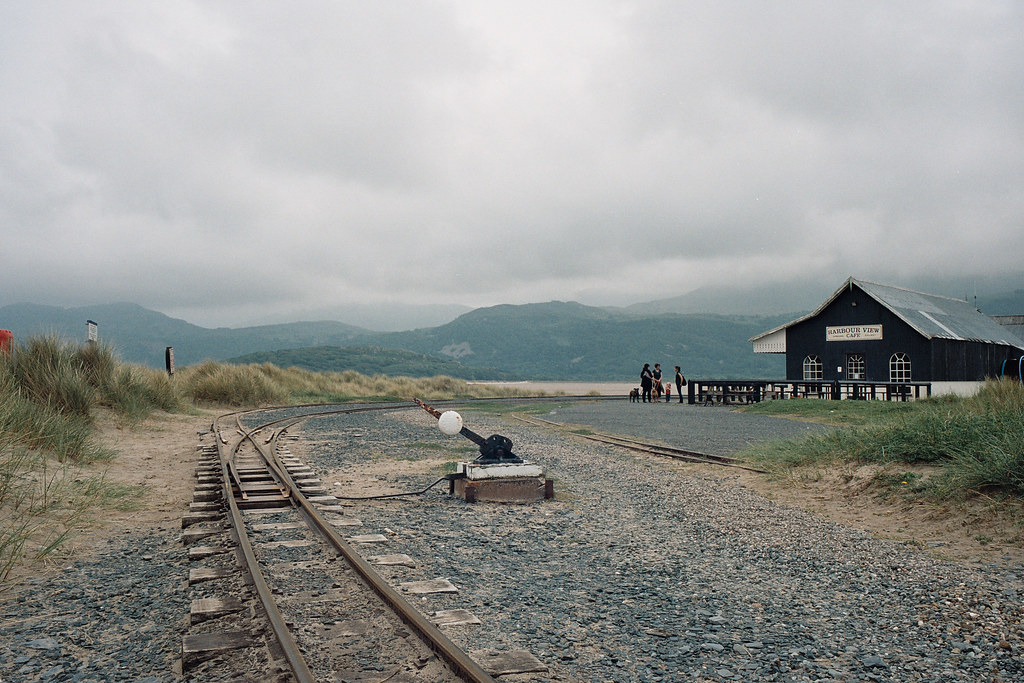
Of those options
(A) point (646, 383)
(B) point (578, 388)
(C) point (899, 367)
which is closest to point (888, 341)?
(C) point (899, 367)

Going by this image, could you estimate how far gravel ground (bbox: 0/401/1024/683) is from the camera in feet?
12.6

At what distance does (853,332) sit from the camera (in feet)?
107

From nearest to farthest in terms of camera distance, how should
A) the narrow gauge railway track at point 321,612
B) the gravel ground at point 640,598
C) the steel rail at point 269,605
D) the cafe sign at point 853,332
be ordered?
the steel rail at point 269,605
the narrow gauge railway track at point 321,612
the gravel ground at point 640,598
the cafe sign at point 853,332

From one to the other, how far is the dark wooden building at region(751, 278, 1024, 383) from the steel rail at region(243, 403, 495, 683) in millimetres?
29561

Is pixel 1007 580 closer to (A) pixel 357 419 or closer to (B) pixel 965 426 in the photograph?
(B) pixel 965 426

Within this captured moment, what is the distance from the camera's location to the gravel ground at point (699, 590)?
3.89m

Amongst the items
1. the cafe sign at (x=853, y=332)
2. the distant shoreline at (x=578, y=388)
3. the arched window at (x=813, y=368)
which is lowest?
the distant shoreline at (x=578, y=388)

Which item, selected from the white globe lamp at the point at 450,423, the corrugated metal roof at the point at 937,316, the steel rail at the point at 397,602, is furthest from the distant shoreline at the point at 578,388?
the steel rail at the point at 397,602

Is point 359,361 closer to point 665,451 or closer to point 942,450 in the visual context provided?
point 665,451

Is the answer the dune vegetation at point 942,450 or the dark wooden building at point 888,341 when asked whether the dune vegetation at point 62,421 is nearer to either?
the dune vegetation at point 942,450

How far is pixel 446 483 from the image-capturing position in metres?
9.72

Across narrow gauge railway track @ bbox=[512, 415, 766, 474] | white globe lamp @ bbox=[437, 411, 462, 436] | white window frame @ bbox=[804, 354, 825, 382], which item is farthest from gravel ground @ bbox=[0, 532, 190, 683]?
white window frame @ bbox=[804, 354, 825, 382]

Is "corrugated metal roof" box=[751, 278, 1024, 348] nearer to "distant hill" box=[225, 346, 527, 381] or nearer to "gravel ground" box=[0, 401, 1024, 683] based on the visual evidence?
"gravel ground" box=[0, 401, 1024, 683]

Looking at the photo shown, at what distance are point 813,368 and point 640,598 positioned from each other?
107 ft
